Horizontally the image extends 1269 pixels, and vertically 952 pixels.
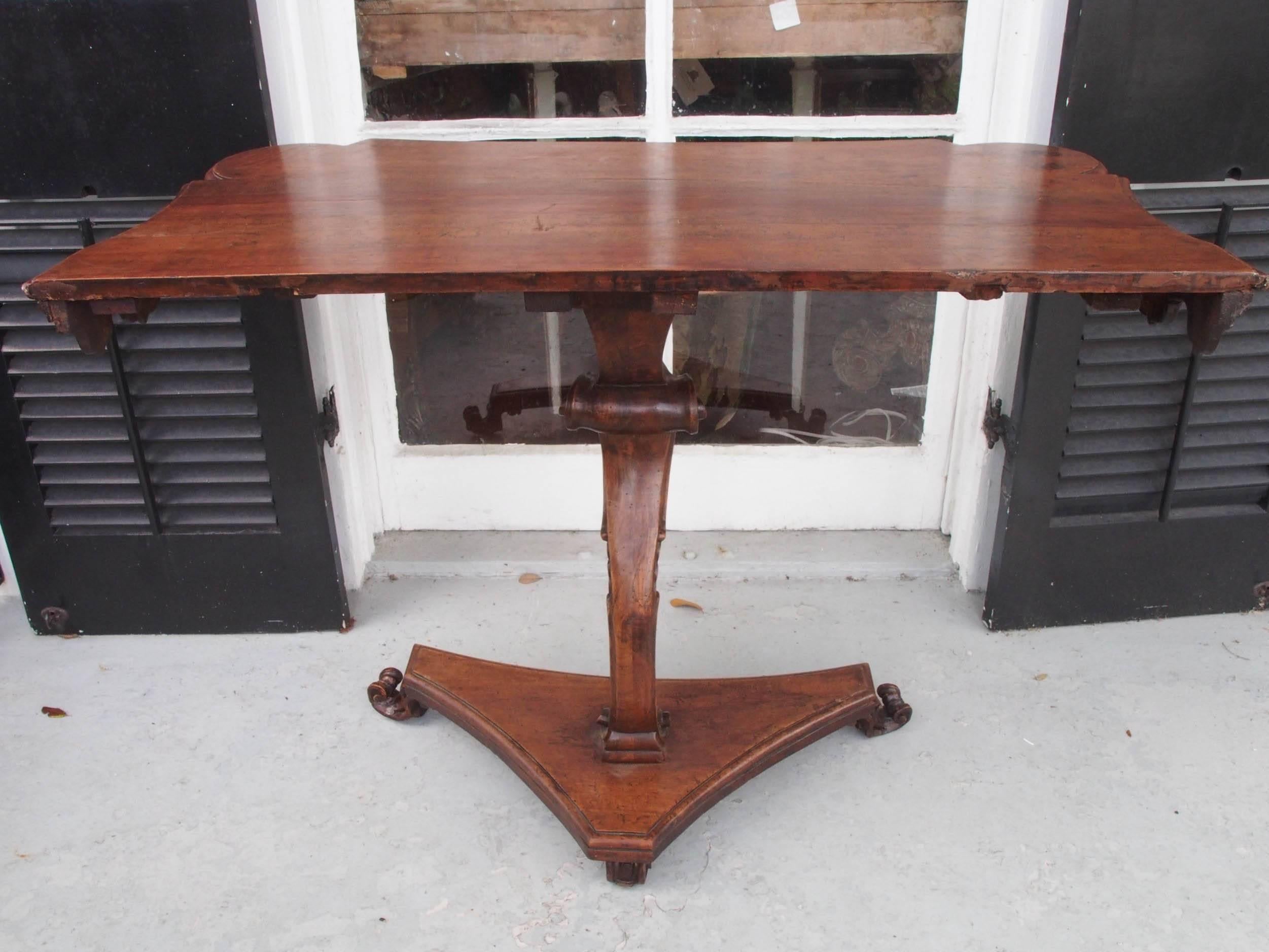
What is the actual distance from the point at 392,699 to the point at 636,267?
1152mm

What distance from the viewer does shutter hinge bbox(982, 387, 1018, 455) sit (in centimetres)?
211

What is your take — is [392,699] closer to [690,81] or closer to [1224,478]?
[690,81]

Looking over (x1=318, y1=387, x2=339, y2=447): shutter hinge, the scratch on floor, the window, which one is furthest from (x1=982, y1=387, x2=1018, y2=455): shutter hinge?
(x1=318, y1=387, x2=339, y2=447): shutter hinge

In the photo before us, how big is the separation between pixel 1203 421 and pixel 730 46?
1.21m

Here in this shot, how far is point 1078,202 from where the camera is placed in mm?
1445

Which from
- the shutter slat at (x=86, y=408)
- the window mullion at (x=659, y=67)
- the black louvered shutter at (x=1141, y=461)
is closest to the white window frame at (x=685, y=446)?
the window mullion at (x=659, y=67)

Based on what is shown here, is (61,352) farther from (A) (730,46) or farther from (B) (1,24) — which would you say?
(A) (730,46)

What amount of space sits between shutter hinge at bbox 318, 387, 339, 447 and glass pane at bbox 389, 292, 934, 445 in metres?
0.26

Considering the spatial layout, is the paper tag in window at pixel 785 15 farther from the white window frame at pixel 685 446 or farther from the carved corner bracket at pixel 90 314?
the carved corner bracket at pixel 90 314

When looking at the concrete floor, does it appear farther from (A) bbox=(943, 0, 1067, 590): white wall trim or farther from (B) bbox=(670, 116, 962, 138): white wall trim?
(B) bbox=(670, 116, 962, 138): white wall trim

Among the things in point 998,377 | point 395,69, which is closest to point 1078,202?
point 998,377

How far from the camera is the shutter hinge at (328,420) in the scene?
2.13 metres

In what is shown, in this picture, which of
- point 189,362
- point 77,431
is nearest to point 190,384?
point 189,362

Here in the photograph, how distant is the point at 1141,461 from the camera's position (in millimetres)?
2135
